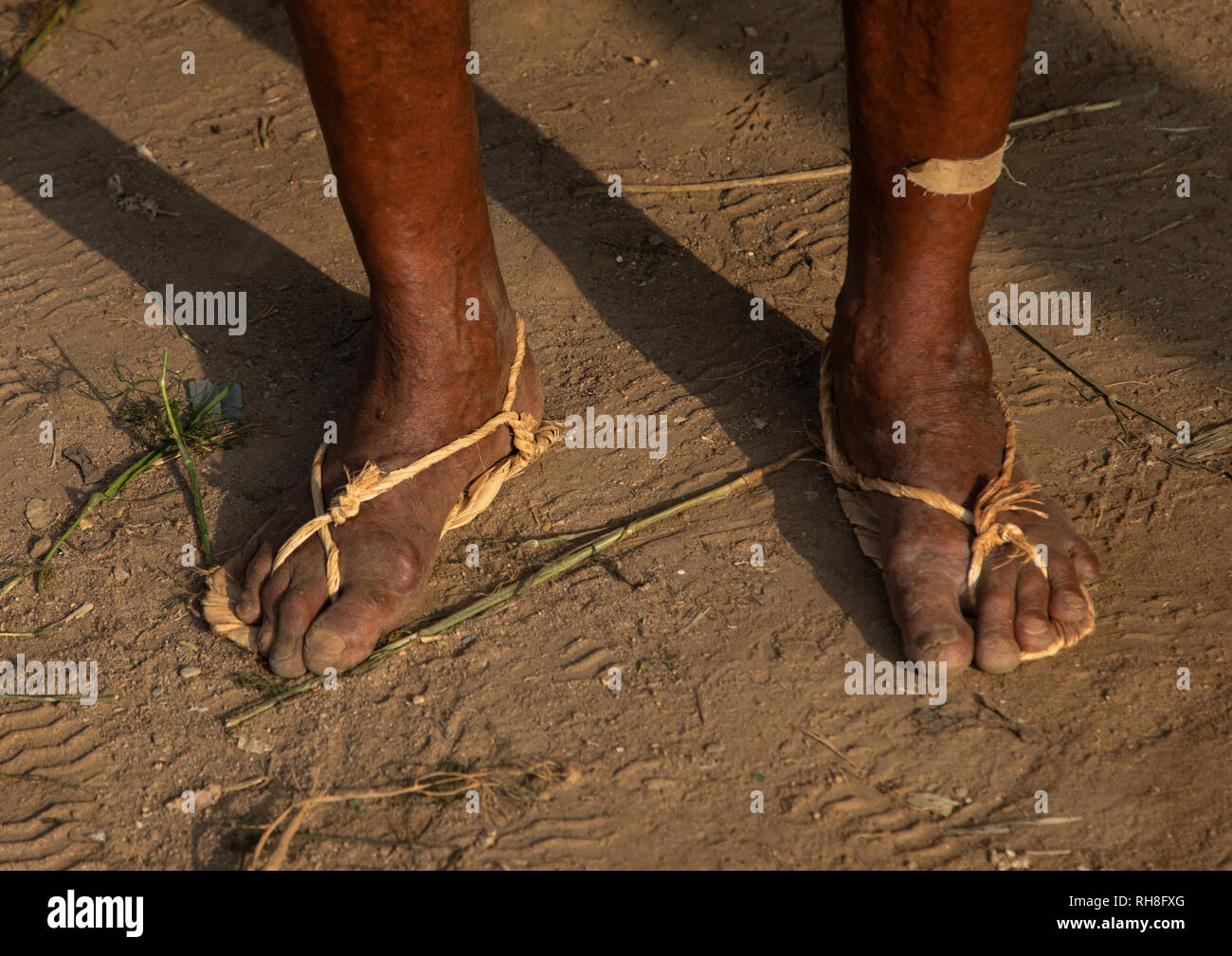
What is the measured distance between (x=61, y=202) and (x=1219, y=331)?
10.8ft

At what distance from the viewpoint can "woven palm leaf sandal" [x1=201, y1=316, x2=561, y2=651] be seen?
2.05m

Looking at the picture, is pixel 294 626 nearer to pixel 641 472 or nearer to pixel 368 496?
pixel 368 496

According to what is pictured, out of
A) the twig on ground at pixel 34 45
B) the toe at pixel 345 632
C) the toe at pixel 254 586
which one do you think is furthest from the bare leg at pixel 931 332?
the twig on ground at pixel 34 45

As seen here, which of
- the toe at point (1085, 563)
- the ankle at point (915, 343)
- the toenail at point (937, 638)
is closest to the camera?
the toenail at point (937, 638)

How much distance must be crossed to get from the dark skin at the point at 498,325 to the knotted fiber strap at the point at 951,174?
18 mm

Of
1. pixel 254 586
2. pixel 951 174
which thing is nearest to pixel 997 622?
pixel 951 174

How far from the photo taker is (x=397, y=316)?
2133 millimetres

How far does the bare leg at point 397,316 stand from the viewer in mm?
1871

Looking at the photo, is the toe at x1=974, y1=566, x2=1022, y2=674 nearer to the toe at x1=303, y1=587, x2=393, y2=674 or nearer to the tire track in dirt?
the toe at x1=303, y1=587, x2=393, y2=674

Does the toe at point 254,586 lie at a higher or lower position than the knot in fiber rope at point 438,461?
lower

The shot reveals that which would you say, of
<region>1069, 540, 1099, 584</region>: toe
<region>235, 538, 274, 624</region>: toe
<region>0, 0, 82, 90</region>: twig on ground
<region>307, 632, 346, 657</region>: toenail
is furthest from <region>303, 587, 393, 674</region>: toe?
<region>0, 0, 82, 90</region>: twig on ground

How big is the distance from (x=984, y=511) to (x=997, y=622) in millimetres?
219

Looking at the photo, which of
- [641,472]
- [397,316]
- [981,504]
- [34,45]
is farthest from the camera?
[34,45]

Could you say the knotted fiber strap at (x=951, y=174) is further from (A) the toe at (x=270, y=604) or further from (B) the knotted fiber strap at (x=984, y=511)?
(A) the toe at (x=270, y=604)
